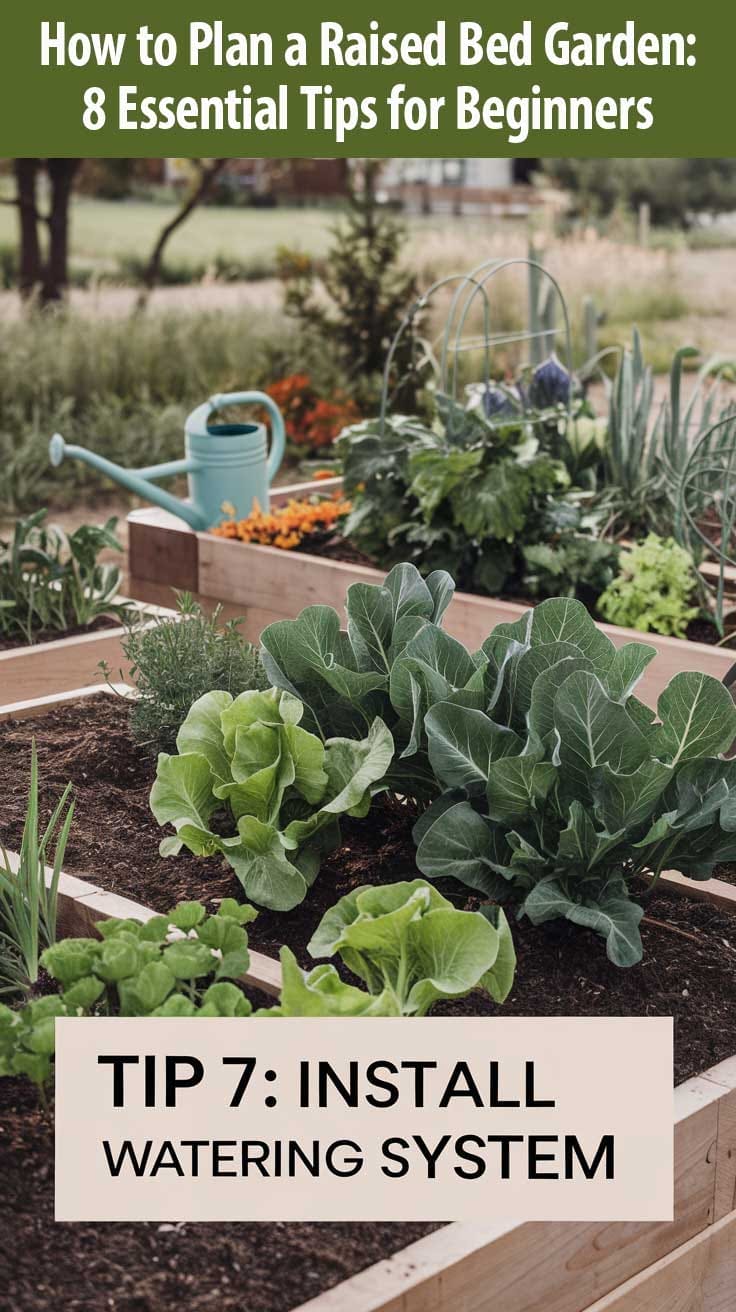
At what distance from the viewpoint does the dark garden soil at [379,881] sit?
168cm

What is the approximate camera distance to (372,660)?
1.99 meters

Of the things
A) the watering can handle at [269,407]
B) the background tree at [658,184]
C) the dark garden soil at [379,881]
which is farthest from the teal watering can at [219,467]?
the background tree at [658,184]

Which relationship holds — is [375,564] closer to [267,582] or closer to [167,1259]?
[267,582]

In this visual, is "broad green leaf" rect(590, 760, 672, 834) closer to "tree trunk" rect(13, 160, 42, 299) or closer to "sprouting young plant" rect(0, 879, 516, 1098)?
"sprouting young plant" rect(0, 879, 516, 1098)

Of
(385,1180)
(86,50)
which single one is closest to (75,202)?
(86,50)

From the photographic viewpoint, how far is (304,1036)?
4.39 feet

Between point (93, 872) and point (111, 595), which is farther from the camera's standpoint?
point (111, 595)

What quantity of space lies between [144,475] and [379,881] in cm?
224

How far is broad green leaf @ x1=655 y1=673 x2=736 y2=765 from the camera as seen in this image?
1759mm

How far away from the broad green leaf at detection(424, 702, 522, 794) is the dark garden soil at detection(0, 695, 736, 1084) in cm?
21

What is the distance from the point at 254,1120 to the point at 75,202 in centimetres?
1231

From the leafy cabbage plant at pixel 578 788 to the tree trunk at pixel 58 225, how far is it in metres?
7.77

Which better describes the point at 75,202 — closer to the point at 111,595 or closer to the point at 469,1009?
the point at 111,595

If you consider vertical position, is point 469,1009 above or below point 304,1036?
below
